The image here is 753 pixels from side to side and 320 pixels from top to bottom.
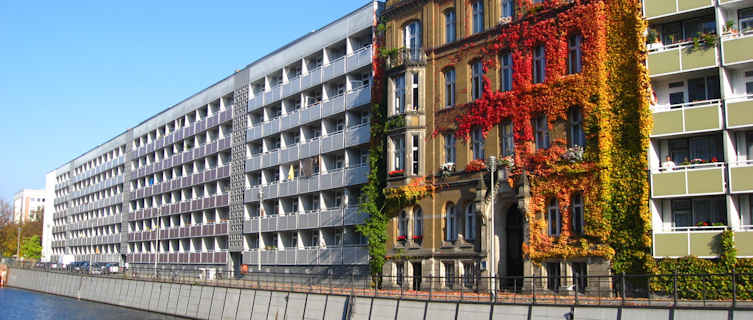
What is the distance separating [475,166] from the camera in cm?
4228

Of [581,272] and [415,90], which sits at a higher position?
[415,90]

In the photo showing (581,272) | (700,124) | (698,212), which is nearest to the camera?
(700,124)

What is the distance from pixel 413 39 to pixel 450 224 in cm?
1279

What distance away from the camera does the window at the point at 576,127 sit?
123 feet

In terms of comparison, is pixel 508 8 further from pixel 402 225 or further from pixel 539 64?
pixel 402 225

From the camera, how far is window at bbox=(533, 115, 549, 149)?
39312 millimetres

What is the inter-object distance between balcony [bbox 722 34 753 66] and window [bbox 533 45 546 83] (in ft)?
29.8

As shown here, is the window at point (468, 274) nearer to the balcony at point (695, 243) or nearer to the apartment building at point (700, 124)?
the balcony at point (695, 243)

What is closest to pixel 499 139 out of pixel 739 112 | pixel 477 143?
pixel 477 143

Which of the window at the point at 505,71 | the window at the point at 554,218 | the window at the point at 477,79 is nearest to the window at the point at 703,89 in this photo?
the window at the point at 554,218

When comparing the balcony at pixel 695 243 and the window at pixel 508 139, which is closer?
the balcony at pixel 695 243

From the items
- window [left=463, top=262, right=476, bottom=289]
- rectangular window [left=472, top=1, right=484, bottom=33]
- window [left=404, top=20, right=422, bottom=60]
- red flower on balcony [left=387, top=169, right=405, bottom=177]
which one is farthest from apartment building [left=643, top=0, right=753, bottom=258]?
red flower on balcony [left=387, top=169, right=405, bottom=177]

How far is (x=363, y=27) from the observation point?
184ft

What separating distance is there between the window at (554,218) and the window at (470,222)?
5.16m
